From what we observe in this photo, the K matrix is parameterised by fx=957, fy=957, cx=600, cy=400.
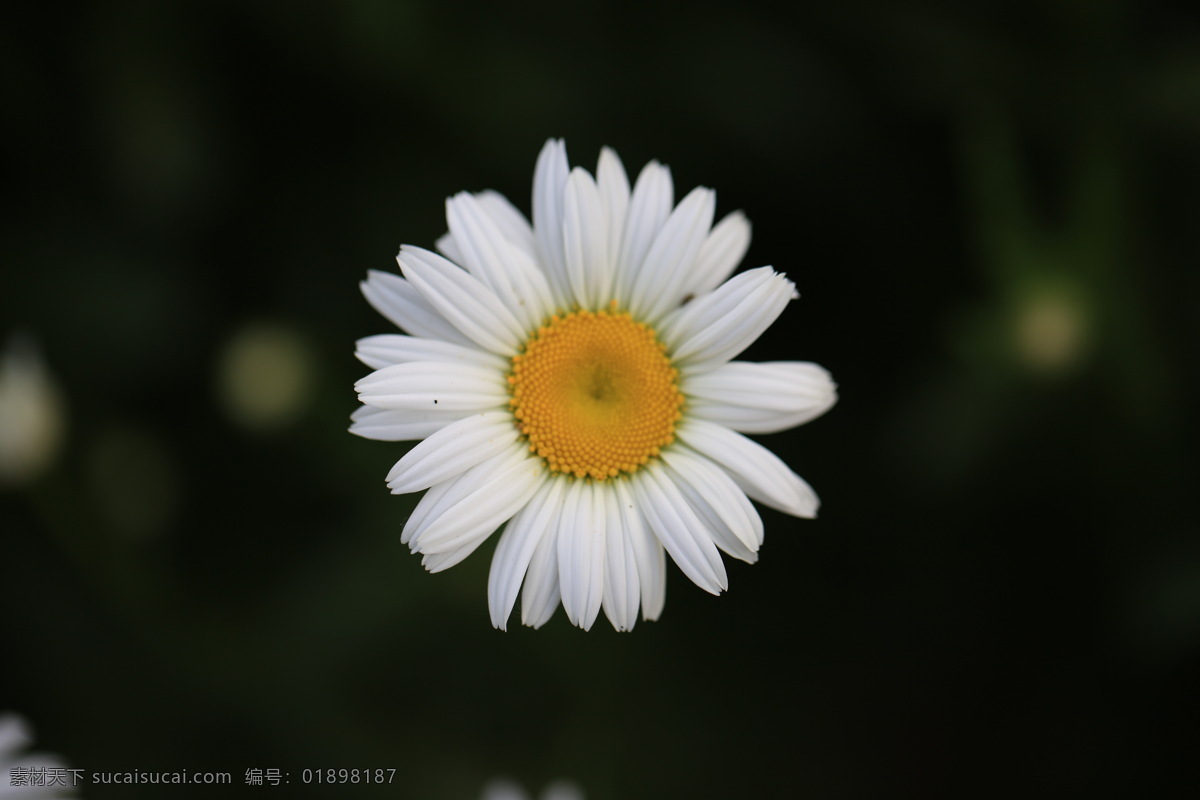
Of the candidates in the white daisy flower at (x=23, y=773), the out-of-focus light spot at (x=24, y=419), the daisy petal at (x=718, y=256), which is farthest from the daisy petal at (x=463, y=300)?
the out-of-focus light spot at (x=24, y=419)

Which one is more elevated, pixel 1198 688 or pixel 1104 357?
pixel 1104 357

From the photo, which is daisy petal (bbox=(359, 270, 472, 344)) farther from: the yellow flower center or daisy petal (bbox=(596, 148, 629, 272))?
daisy petal (bbox=(596, 148, 629, 272))

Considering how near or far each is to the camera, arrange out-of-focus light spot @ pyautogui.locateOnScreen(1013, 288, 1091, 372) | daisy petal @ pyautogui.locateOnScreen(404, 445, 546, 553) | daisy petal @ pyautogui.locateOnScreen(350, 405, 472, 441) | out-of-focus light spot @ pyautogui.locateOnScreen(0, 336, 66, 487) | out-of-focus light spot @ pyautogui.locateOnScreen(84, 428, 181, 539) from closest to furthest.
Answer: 1. daisy petal @ pyautogui.locateOnScreen(404, 445, 546, 553)
2. daisy petal @ pyautogui.locateOnScreen(350, 405, 472, 441)
3. out-of-focus light spot @ pyautogui.locateOnScreen(1013, 288, 1091, 372)
4. out-of-focus light spot @ pyautogui.locateOnScreen(0, 336, 66, 487)
5. out-of-focus light spot @ pyautogui.locateOnScreen(84, 428, 181, 539)

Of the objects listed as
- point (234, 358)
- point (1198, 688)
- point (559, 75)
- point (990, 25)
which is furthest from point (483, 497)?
point (1198, 688)

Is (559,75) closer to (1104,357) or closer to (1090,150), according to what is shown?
(1090,150)

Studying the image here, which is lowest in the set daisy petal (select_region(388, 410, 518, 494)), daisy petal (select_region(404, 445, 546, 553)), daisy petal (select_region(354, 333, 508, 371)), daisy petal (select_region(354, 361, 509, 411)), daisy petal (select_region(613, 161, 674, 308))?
daisy petal (select_region(404, 445, 546, 553))

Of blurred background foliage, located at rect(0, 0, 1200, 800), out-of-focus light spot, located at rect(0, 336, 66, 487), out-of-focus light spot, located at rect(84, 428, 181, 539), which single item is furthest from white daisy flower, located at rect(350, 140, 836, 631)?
out-of-focus light spot, located at rect(84, 428, 181, 539)

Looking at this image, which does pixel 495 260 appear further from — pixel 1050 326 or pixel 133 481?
pixel 133 481
